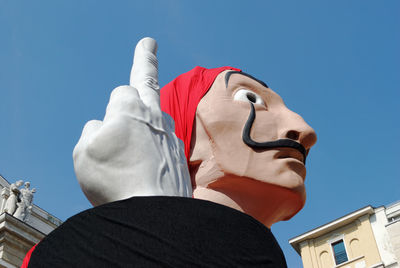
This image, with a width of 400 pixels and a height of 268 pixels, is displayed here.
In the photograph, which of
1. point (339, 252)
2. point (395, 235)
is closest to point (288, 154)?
point (395, 235)

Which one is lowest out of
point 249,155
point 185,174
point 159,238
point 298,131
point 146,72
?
point 159,238

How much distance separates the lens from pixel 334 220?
18.5 meters

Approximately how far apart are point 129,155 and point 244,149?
0.91m

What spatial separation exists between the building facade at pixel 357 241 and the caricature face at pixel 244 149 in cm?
1564

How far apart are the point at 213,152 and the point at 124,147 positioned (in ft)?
2.95

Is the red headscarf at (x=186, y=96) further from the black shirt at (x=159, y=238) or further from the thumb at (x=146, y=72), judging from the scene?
the black shirt at (x=159, y=238)

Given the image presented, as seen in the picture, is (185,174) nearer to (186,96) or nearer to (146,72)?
(146,72)

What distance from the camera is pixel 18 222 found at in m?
12.4

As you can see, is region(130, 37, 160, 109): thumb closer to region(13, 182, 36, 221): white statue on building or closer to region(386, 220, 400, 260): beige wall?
region(13, 182, 36, 221): white statue on building

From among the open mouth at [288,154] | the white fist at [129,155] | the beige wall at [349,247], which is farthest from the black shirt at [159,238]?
the beige wall at [349,247]

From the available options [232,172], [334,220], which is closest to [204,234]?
[232,172]

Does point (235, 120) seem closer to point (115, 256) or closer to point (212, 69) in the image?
point (212, 69)

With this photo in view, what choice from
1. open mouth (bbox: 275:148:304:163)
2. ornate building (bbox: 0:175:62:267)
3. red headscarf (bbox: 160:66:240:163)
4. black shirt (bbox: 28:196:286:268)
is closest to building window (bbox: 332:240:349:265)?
ornate building (bbox: 0:175:62:267)

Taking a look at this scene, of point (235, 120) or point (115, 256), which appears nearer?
point (115, 256)
